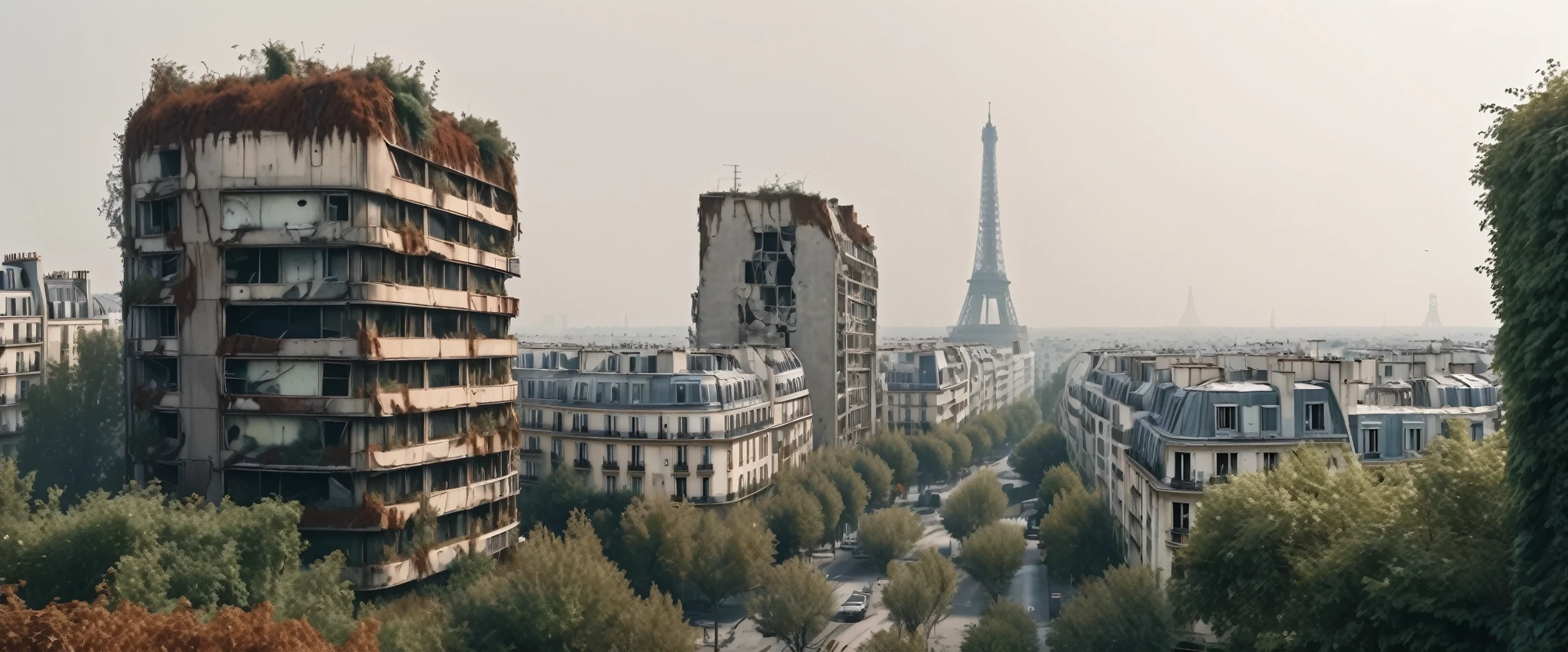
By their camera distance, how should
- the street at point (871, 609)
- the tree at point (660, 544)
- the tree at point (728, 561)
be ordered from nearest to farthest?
1. the street at point (871, 609)
2. the tree at point (728, 561)
3. the tree at point (660, 544)

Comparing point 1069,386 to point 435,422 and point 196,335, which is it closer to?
point 435,422

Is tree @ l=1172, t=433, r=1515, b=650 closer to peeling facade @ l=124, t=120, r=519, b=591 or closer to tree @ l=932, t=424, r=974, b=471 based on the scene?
peeling facade @ l=124, t=120, r=519, b=591

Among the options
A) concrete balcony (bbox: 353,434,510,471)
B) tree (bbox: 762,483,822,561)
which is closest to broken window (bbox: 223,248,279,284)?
concrete balcony (bbox: 353,434,510,471)

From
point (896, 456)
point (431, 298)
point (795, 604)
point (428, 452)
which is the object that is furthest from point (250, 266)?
point (896, 456)

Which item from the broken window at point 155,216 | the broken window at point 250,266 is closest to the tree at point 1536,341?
the broken window at point 250,266

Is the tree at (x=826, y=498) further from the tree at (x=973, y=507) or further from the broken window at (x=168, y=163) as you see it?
the broken window at (x=168, y=163)
